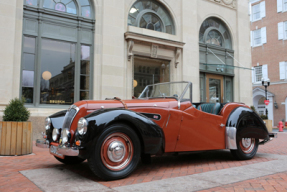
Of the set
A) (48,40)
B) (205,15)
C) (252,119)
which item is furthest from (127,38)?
(252,119)

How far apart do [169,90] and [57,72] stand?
19.3ft

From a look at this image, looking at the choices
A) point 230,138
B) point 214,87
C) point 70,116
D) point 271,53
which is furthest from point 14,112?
point 271,53

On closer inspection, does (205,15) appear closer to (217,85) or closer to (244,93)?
(217,85)

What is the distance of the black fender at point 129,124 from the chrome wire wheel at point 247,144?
6.78ft

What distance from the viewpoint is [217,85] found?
14.5m

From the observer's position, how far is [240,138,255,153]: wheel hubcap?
5182mm

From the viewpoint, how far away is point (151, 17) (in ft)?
40.0

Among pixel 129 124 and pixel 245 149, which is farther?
pixel 245 149

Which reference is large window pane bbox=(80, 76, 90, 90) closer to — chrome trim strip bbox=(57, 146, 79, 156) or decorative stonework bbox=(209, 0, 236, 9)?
chrome trim strip bbox=(57, 146, 79, 156)

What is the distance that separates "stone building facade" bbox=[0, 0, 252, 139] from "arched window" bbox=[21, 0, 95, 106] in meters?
0.03

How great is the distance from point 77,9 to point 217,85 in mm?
8486

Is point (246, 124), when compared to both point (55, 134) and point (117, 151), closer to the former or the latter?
point (117, 151)

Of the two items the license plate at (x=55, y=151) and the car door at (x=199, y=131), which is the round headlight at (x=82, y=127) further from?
the car door at (x=199, y=131)

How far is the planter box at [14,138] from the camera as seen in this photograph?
5684 mm
